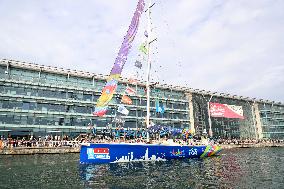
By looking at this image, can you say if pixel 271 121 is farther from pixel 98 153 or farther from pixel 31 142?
pixel 98 153

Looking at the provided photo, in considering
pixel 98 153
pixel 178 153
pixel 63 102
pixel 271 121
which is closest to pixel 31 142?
pixel 63 102

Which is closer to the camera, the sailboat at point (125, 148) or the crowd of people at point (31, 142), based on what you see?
the sailboat at point (125, 148)

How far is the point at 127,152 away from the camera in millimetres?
26172

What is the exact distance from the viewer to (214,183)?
16.5 metres

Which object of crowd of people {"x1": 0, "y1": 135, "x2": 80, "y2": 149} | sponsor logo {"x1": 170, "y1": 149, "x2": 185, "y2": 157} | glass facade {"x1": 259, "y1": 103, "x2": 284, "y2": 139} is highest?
glass facade {"x1": 259, "y1": 103, "x2": 284, "y2": 139}

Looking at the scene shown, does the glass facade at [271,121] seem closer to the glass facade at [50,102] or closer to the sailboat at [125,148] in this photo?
the glass facade at [50,102]

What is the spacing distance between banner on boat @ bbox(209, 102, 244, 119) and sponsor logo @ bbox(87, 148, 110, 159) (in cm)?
5504

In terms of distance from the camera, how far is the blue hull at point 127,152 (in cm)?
2507

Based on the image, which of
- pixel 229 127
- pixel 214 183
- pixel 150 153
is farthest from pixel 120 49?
pixel 229 127

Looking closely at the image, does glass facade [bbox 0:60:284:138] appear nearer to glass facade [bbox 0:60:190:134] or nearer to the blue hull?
glass facade [bbox 0:60:190:134]

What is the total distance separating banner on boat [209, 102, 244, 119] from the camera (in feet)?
247

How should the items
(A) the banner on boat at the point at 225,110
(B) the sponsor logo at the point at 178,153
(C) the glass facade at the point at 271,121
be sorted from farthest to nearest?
(C) the glass facade at the point at 271,121 → (A) the banner on boat at the point at 225,110 → (B) the sponsor logo at the point at 178,153

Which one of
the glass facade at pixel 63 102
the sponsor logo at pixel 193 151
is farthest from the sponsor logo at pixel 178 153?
the glass facade at pixel 63 102

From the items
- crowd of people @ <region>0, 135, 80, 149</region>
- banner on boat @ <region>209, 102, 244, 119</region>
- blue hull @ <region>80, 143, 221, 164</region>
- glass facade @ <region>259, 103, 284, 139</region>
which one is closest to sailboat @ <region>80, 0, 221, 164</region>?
blue hull @ <region>80, 143, 221, 164</region>
